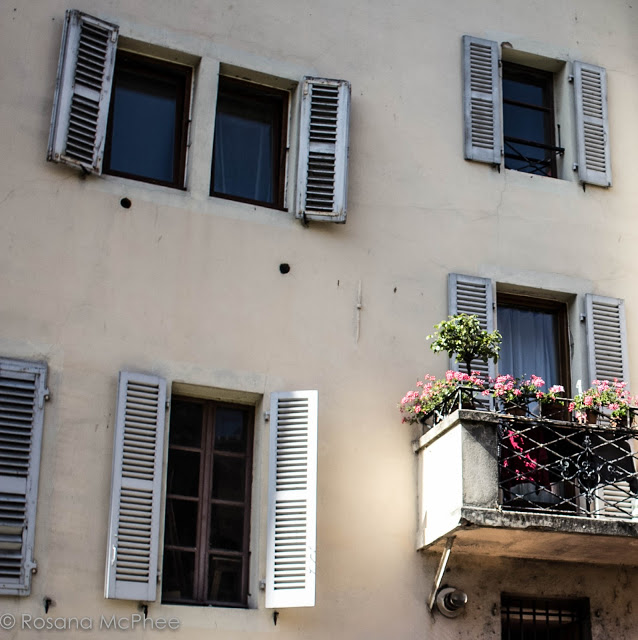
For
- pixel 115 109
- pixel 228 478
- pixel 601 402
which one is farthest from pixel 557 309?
pixel 115 109

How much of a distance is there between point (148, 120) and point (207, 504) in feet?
11.1

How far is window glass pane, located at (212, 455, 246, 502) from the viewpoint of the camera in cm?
1060

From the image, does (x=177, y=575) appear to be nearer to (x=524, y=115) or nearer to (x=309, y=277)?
(x=309, y=277)

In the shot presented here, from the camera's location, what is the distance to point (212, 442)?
10734mm

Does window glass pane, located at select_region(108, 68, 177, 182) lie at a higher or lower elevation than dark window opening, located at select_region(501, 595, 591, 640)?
higher

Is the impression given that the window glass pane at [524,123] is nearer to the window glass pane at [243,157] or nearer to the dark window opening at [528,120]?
the dark window opening at [528,120]

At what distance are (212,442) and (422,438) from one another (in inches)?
65.4

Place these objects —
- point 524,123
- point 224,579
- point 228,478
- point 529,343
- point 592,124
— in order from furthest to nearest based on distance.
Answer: point 524,123, point 592,124, point 529,343, point 228,478, point 224,579

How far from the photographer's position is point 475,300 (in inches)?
460

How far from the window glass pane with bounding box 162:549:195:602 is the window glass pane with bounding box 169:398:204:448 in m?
0.88

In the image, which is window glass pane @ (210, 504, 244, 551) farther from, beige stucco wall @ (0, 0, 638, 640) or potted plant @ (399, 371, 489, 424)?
potted plant @ (399, 371, 489, 424)

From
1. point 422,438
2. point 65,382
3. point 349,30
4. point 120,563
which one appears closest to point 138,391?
point 65,382

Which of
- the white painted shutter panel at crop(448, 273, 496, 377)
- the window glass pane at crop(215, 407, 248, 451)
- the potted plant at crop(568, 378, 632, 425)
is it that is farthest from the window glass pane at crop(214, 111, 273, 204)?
the potted plant at crop(568, 378, 632, 425)

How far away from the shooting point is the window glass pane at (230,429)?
10789 mm
